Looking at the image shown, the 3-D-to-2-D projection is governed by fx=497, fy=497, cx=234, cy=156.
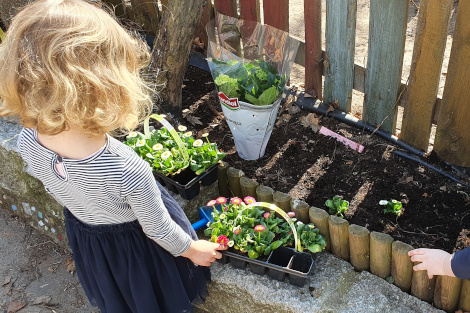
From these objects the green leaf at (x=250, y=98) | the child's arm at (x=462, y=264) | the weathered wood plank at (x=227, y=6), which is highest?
the weathered wood plank at (x=227, y=6)

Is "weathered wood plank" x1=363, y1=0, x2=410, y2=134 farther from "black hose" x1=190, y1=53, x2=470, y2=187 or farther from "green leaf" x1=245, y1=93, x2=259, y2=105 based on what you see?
"green leaf" x1=245, y1=93, x2=259, y2=105

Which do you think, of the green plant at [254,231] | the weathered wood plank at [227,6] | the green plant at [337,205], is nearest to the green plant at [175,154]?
the green plant at [254,231]

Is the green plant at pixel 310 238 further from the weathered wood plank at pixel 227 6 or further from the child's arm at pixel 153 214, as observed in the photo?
the weathered wood plank at pixel 227 6

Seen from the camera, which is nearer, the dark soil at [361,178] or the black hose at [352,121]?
the dark soil at [361,178]

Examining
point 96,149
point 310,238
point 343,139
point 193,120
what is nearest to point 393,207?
point 310,238

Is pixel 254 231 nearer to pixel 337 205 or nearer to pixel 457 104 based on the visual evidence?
pixel 337 205

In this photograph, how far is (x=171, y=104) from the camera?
338 centimetres

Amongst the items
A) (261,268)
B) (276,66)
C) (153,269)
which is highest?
(276,66)

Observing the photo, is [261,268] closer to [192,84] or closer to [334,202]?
[334,202]

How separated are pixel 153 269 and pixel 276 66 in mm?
1489

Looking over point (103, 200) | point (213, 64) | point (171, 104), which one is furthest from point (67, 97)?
point (171, 104)

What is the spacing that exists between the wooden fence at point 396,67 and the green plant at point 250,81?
0.56 metres

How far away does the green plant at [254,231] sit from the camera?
2.27 m

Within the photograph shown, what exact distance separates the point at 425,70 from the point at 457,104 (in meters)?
0.26
